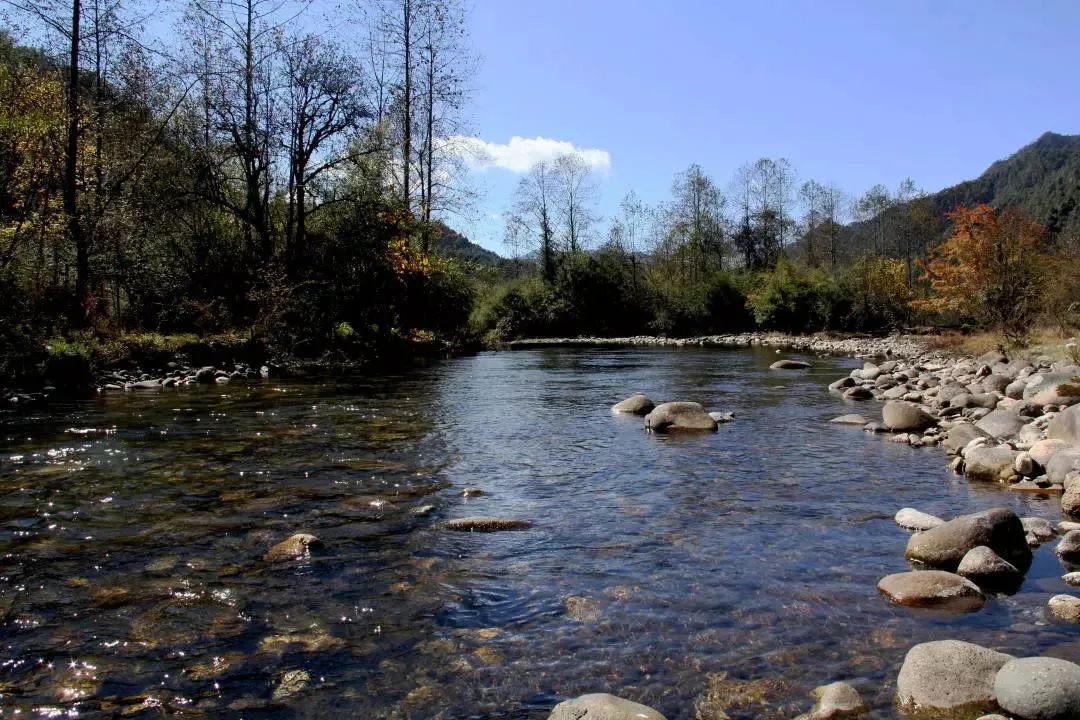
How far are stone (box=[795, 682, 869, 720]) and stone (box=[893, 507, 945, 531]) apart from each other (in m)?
2.89

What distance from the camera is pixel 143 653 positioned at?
3846 mm

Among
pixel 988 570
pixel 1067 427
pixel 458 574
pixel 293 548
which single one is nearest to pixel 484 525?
pixel 458 574

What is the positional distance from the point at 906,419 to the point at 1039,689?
8254 mm

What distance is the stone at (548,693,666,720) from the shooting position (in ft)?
10.3

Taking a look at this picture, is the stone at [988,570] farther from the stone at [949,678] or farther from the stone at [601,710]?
the stone at [601,710]

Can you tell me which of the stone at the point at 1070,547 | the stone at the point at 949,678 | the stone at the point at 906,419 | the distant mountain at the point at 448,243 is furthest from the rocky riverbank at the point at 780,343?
the stone at the point at 949,678

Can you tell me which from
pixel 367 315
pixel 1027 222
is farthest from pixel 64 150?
pixel 1027 222

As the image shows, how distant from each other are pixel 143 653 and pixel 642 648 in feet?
8.77

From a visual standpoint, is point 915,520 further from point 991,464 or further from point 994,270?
point 994,270

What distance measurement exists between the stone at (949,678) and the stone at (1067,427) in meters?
5.53

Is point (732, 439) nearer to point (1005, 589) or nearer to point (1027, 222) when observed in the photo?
point (1005, 589)

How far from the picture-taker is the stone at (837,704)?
3.29 metres

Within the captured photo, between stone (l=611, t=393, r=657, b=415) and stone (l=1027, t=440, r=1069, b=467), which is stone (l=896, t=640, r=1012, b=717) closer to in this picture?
stone (l=1027, t=440, r=1069, b=467)

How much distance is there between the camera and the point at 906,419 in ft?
35.4
